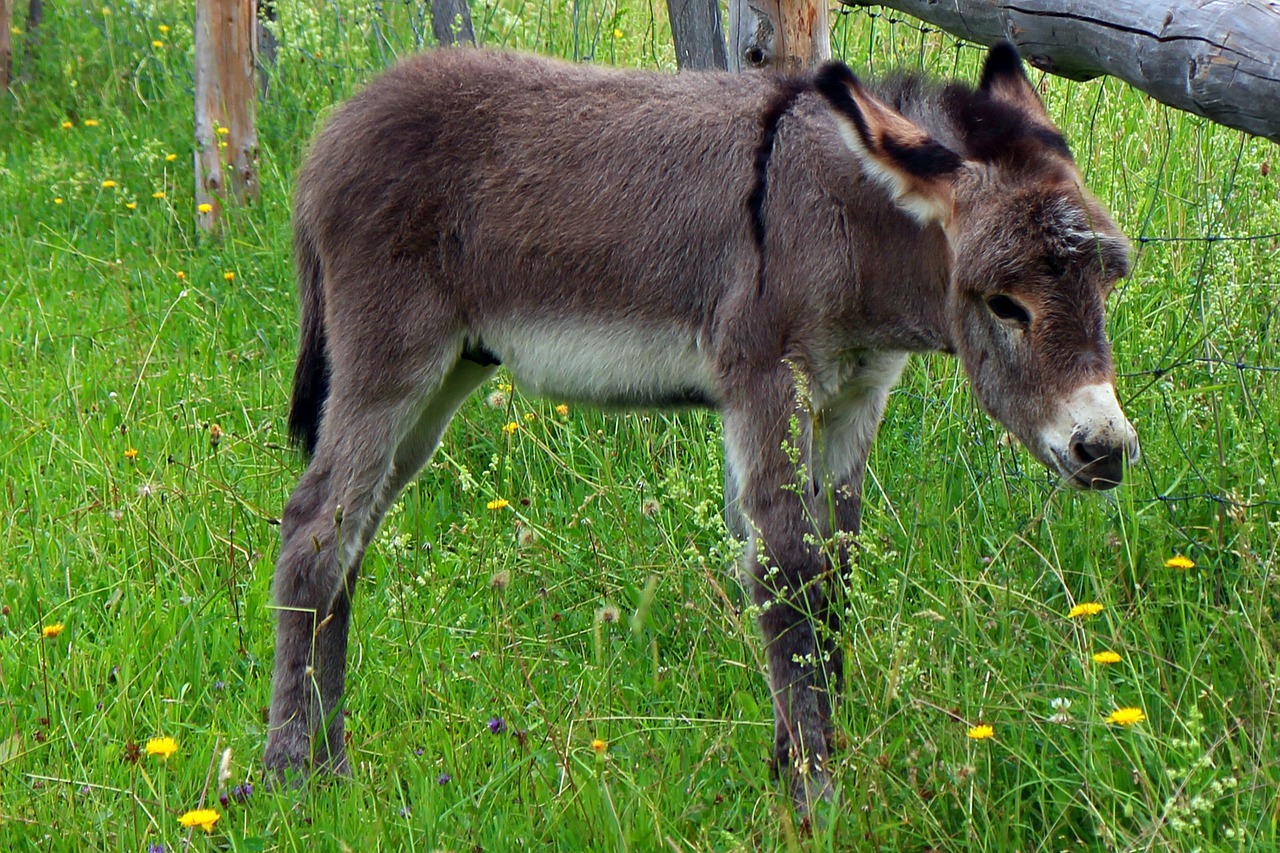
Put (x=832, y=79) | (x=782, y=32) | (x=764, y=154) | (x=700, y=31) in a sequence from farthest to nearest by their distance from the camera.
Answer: (x=700, y=31), (x=782, y=32), (x=764, y=154), (x=832, y=79)

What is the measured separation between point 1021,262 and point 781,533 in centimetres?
79

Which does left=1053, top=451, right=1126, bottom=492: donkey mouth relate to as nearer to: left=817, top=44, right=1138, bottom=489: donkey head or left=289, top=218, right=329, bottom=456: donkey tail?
left=817, top=44, right=1138, bottom=489: donkey head

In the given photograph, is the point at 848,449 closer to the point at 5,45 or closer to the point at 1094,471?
the point at 1094,471

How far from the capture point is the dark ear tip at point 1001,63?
9.86ft

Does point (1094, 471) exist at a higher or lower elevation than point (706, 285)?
lower

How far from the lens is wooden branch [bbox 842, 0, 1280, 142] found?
7.70 feet

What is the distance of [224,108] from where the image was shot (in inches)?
249

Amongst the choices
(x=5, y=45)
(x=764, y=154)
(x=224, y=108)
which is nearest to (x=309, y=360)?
(x=764, y=154)

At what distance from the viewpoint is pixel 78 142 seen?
713 cm

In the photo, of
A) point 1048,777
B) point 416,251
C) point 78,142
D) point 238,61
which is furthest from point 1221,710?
point 78,142

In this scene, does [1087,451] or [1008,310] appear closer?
[1087,451]

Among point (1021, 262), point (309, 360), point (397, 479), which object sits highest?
point (1021, 262)

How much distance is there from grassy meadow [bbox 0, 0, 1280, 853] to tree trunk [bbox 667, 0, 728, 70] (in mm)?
604

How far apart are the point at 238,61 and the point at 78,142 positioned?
1388 millimetres
